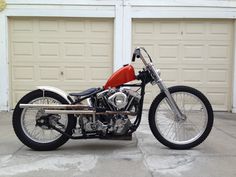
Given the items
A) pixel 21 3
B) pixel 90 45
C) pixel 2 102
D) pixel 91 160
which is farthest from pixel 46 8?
pixel 91 160

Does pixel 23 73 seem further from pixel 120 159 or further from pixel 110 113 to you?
pixel 120 159

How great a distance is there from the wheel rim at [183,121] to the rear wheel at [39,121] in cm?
129

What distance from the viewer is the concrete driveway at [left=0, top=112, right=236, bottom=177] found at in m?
4.44

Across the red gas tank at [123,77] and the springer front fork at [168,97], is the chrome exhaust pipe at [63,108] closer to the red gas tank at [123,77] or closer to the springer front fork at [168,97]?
the red gas tank at [123,77]

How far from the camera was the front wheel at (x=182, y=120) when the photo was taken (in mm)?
5383

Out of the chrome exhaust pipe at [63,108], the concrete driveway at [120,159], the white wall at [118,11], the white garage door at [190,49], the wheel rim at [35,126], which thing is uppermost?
the white wall at [118,11]

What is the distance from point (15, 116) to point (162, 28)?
5071 millimetres

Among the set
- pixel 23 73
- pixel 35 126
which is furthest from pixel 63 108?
pixel 23 73

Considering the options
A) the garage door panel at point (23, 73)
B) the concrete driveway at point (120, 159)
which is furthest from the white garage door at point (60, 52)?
the concrete driveway at point (120, 159)

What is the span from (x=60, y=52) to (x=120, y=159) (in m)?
4.88

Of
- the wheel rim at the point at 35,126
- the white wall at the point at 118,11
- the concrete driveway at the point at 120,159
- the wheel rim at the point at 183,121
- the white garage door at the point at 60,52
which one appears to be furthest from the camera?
the white garage door at the point at 60,52

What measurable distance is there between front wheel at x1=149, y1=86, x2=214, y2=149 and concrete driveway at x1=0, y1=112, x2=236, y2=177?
0.56ft

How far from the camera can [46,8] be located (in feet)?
29.6

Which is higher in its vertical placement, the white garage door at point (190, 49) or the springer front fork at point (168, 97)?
the white garage door at point (190, 49)
